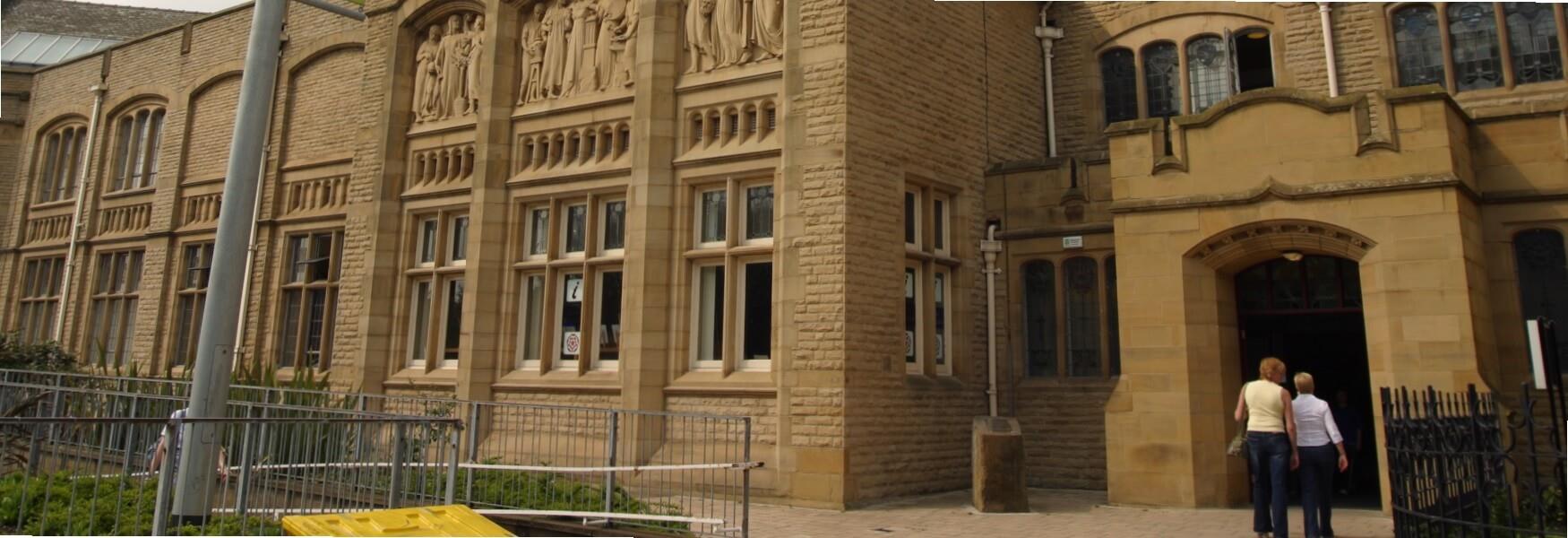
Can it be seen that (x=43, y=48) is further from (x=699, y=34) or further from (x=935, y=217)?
(x=935, y=217)

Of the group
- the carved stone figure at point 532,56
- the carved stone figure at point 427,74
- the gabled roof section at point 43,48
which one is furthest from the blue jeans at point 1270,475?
the gabled roof section at point 43,48

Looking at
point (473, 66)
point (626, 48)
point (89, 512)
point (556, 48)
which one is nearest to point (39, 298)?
point (473, 66)

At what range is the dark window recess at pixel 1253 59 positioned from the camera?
16250 mm

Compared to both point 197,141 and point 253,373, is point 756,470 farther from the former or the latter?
point 197,141

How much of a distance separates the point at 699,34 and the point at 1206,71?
832 cm

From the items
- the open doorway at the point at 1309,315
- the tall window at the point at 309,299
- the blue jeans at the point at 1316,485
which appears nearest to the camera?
the blue jeans at the point at 1316,485

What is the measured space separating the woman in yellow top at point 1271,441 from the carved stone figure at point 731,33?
7633mm

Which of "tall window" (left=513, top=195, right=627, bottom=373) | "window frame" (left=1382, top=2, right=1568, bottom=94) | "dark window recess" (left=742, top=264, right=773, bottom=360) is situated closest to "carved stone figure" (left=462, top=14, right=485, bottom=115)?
"tall window" (left=513, top=195, right=627, bottom=373)

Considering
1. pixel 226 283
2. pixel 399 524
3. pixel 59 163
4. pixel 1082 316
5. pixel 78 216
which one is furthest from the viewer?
pixel 59 163

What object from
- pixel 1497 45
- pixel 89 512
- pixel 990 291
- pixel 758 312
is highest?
pixel 1497 45

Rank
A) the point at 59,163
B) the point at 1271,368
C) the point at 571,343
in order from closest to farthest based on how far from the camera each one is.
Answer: the point at 1271,368 < the point at 571,343 < the point at 59,163

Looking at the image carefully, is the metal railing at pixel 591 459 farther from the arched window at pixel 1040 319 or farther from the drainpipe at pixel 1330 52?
the drainpipe at pixel 1330 52

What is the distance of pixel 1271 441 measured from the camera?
9.05 metres

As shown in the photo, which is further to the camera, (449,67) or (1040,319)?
(449,67)
